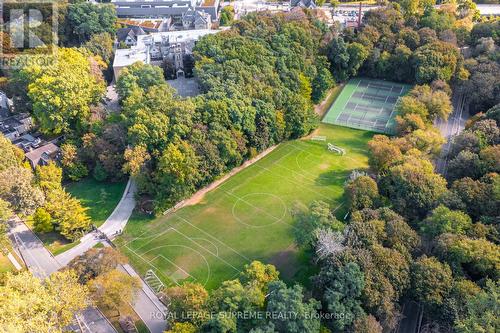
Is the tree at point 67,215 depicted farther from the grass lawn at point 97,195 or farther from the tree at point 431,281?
the tree at point 431,281

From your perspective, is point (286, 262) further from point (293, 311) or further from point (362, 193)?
→ point (362, 193)

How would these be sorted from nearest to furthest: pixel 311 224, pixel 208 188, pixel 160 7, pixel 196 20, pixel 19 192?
pixel 311 224
pixel 19 192
pixel 208 188
pixel 196 20
pixel 160 7

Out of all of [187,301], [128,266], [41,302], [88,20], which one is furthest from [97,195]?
[88,20]

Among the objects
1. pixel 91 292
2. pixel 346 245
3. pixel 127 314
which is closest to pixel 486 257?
pixel 346 245

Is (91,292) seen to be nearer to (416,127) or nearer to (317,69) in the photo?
(416,127)

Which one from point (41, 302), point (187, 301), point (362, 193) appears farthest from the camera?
point (362, 193)

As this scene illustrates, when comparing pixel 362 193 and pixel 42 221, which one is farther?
pixel 42 221

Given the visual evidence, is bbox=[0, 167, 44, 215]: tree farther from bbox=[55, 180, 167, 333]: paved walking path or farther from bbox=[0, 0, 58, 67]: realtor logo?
bbox=[0, 0, 58, 67]: realtor logo
